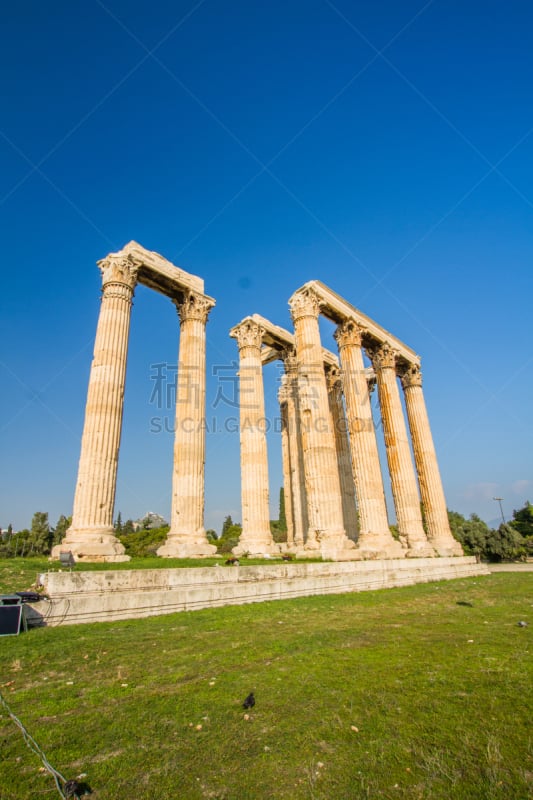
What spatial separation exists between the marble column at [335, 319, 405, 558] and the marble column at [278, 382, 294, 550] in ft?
21.8

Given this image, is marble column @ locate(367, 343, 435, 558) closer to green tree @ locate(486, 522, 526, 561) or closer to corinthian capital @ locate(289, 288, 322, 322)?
corinthian capital @ locate(289, 288, 322, 322)

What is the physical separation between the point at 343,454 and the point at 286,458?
4.86 metres

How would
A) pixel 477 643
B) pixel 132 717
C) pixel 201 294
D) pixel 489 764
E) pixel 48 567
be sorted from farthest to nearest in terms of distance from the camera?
pixel 201 294 < pixel 48 567 < pixel 477 643 < pixel 132 717 < pixel 489 764

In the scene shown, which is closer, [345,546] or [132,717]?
[132,717]

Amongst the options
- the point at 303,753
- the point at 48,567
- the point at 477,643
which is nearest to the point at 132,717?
the point at 303,753

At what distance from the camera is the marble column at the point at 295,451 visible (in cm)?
3130

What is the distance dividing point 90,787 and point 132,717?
1.29 m

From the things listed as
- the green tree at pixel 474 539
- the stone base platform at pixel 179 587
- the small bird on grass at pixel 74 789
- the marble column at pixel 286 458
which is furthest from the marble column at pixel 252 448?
the green tree at pixel 474 539

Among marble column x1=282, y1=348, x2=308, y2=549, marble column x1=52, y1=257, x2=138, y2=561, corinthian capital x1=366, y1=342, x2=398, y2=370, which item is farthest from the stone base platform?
corinthian capital x1=366, y1=342, x2=398, y2=370

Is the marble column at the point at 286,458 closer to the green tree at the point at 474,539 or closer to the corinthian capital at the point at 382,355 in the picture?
the corinthian capital at the point at 382,355

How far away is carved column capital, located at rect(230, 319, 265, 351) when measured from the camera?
2853 cm

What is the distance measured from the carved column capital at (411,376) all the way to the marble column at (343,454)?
588 centimetres

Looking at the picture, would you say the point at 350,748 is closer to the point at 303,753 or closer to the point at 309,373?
the point at 303,753

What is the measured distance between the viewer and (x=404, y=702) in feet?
14.8
